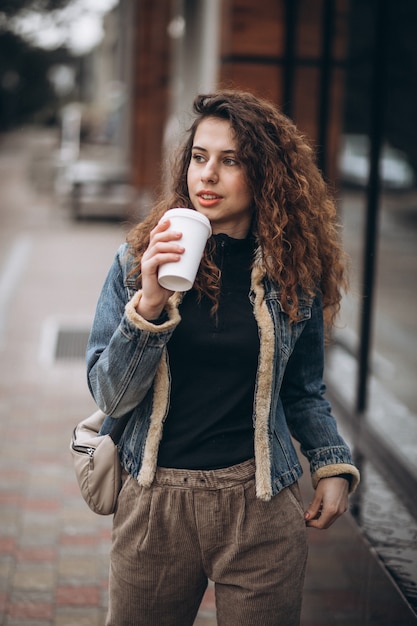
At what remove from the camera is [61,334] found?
798cm

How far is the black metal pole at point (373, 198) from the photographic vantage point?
442 centimetres

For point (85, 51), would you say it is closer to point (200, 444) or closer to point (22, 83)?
point (22, 83)

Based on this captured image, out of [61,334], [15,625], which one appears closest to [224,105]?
[15,625]

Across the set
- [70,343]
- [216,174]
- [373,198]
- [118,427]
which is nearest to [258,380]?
[118,427]

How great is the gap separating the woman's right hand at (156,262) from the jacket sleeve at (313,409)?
19.2 inches

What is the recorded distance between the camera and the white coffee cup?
6.38ft

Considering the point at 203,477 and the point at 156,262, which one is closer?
the point at 156,262

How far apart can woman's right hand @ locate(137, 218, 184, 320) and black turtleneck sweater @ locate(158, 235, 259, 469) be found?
0.56 ft

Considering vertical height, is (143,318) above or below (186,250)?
below

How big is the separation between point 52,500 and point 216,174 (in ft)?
9.51

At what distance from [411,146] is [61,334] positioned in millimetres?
4004

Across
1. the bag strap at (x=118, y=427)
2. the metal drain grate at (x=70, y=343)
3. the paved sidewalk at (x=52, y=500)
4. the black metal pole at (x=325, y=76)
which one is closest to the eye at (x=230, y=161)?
the bag strap at (x=118, y=427)

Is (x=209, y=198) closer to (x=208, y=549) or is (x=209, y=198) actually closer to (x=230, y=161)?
(x=230, y=161)

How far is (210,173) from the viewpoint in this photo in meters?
2.19
